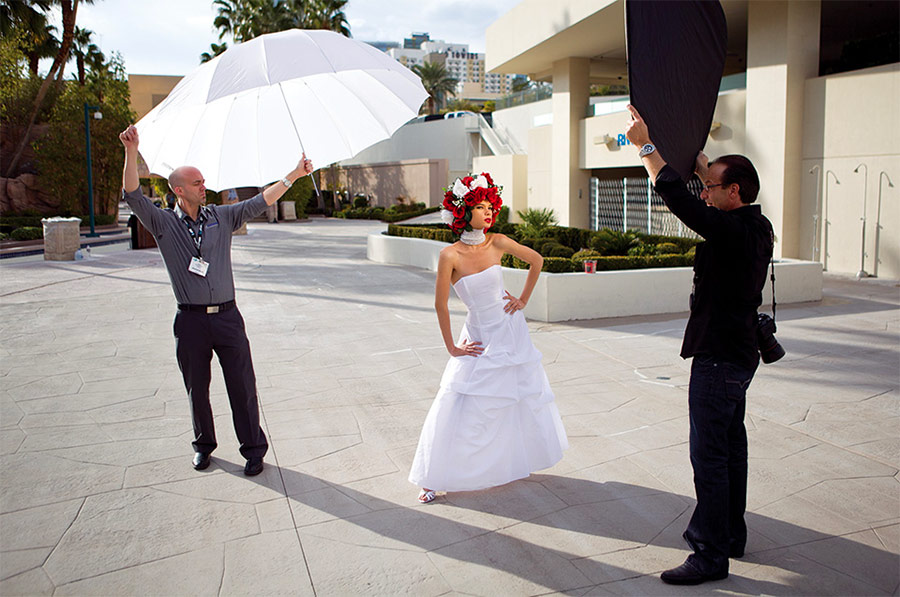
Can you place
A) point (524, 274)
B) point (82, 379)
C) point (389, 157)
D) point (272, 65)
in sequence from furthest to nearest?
point (389, 157), point (524, 274), point (82, 379), point (272, 65)

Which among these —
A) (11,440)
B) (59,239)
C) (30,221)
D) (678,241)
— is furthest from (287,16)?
(11,440)

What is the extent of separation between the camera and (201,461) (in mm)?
4758

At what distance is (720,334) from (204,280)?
3.11m

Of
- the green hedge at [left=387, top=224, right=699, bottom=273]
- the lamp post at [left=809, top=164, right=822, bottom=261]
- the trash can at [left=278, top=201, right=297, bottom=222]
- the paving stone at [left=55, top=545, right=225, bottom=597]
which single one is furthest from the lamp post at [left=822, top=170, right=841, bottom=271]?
the trash can at [left=278, top=201, right=297, bottom=222]

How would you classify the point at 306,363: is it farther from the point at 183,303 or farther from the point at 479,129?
the point at 479,129

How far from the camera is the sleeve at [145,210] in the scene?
436 centimetres

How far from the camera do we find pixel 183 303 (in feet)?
14.9

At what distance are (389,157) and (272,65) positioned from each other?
4785 cm

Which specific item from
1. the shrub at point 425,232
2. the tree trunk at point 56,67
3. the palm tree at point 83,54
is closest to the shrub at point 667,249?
the shrub at point 425,232

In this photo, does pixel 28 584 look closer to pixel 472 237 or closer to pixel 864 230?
pixel 472 237

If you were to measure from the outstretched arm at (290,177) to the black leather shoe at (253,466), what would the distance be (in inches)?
67.4

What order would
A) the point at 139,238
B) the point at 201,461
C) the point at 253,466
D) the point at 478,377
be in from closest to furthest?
the point at 478,377 → the point at 253,466 → the point at 201,461 → the point at 139,238

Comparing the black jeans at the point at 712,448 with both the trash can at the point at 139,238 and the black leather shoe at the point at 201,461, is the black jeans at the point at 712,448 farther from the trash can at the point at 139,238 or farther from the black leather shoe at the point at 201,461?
the trash can at the point at 139,238

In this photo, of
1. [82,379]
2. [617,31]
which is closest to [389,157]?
[617,31]
